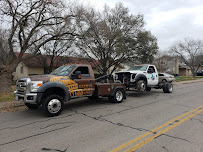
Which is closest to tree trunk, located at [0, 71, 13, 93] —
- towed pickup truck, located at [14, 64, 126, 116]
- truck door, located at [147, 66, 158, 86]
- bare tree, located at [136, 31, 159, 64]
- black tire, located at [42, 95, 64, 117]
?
towed pickup truck, located at [14, 64, 126, 116]

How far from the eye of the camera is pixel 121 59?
69.3 feet

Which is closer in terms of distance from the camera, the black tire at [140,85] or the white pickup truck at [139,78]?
the black tire at [140,85]

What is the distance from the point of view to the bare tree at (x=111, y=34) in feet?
56.0

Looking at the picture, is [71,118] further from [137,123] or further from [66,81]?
[137,123]

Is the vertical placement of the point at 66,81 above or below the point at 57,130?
above

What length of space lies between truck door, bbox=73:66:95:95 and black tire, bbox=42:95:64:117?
1202 millimetres

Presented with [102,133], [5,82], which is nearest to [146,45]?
[5,82]

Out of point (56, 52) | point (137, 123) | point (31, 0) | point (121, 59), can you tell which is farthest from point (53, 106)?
point (56, 52)

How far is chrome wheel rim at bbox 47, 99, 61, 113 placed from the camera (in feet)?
18.7

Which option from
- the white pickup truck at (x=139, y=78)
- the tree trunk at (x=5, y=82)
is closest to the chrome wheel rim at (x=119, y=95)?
the white pickup truck at (x=139, y=78)

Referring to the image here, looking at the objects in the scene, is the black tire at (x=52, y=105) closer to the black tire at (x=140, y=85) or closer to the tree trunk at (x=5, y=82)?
the black tire at (x=140, y=85)

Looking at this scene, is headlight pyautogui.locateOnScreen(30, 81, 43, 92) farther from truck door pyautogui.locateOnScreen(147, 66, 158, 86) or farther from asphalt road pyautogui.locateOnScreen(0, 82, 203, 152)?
truck door pyautogui.locateOnScreen(147, 66, 158, 86)

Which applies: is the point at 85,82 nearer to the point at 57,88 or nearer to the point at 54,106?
the point at 57,88

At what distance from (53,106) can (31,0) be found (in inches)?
403
